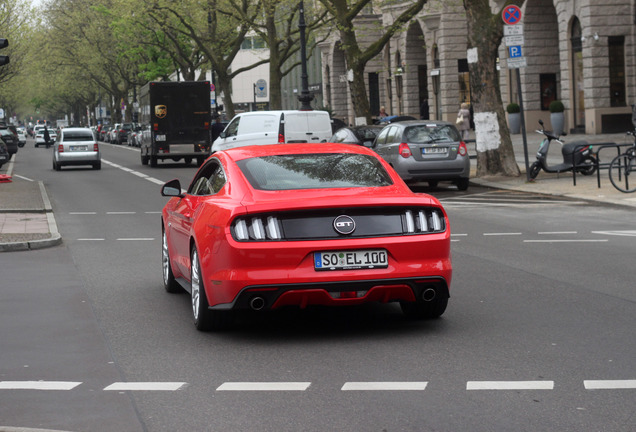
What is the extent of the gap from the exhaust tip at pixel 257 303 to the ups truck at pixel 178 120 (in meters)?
32.7

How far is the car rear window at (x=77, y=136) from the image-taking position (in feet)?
133

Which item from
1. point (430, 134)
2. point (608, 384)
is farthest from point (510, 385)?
point (430, 134)

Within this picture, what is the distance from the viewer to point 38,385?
6.76 meters

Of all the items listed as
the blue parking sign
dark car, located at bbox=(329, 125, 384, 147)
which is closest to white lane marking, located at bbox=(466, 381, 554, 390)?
the blue parking sign

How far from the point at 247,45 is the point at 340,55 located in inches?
1640

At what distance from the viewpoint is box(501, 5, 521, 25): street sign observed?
2327cm

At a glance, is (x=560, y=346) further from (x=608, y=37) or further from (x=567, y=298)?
(x=608, y=37)

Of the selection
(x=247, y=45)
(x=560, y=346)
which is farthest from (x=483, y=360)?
(x=247, y=45)

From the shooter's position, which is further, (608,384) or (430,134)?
(430,134)

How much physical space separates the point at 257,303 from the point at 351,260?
703 millimetres

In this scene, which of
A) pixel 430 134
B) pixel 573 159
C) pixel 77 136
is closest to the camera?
pixel 573 159

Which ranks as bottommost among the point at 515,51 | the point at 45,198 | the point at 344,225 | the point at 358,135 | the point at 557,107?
the point at 45,198

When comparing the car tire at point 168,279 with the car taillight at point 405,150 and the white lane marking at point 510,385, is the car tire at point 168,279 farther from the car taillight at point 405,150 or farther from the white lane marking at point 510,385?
the car taillight at point 405,150

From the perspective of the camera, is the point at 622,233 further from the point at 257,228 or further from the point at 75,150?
the point at 75,150
